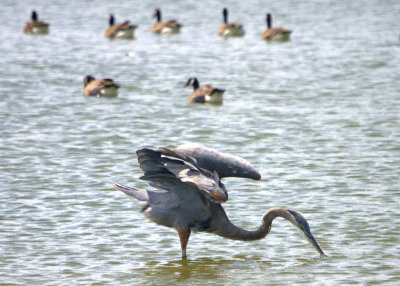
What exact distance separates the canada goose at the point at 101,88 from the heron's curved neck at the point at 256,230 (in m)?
9.88

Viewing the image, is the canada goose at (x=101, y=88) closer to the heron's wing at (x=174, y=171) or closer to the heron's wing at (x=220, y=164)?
the heron's wing at (x=174, y=171)

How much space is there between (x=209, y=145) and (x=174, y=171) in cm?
580

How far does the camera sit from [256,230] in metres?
8.54

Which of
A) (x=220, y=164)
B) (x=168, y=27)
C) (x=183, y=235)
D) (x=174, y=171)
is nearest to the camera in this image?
(x=174, y=171)

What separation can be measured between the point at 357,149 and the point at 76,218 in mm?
5217

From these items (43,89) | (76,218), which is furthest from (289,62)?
(76,218)

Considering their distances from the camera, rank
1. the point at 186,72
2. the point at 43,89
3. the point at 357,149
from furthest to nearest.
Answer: the point at 186,72
the point at 43,89
the point at 357,149

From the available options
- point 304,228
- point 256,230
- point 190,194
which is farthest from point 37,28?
point 304,228

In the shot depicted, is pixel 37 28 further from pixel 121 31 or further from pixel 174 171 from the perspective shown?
pixel 174 171

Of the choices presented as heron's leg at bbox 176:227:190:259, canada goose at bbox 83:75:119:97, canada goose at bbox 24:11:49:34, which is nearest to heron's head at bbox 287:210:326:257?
heron's leg at bbox 176:227:190:259

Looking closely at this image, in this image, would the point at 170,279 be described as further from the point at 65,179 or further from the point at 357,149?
the point at 357,149

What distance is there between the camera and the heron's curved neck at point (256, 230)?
8484mm

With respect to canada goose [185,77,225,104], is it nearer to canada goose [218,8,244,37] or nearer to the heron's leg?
the heron's leg

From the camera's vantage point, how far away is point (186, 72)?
71.2ft
